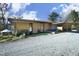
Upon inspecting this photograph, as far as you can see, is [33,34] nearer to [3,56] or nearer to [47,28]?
[47,28]

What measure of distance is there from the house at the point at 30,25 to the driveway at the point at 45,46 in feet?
0.40

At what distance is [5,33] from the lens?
10.1 ft

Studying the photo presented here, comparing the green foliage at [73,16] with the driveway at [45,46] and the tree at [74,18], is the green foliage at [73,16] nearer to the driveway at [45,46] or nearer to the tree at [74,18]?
the tree at [74,18]

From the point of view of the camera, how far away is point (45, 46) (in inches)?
120

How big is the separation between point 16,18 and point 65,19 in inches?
28.0

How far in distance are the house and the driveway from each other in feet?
0.40

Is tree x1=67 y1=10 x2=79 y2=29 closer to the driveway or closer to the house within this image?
the driveway

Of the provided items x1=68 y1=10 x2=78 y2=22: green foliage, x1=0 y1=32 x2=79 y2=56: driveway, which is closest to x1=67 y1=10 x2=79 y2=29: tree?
x1=68 y1=10 x2=78 y2=22: green foliage

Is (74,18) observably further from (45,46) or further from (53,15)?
(45,46)

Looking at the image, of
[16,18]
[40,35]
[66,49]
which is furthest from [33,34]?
[66,49]

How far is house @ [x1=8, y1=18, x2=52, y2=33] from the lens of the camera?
309 centimetres

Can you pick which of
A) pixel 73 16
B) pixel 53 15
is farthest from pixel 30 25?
pixel 73 16

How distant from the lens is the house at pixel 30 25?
3090 millimetres

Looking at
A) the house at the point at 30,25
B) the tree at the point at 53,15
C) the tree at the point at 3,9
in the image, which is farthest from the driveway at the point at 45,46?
the tree at the point at 3,9
